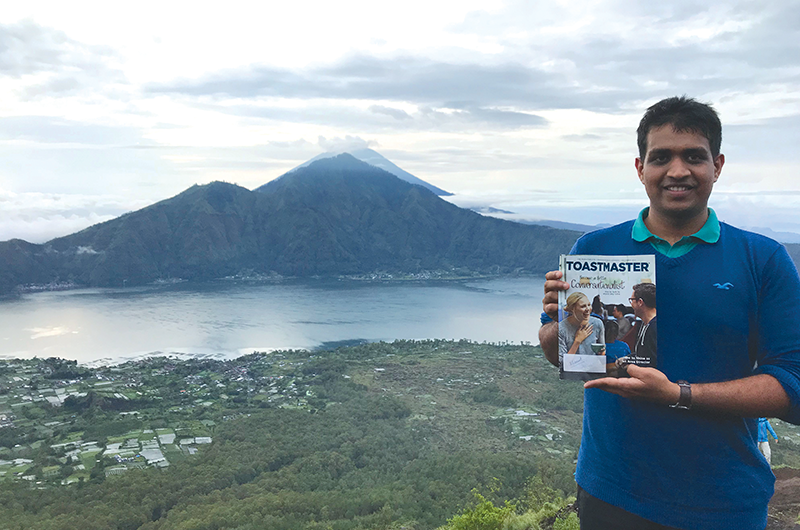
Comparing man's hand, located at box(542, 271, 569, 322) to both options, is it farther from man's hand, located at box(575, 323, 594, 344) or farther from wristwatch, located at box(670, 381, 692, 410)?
wristwatch, located at box(670, 381, 692, 410)

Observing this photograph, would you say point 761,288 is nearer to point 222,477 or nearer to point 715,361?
point 715,361

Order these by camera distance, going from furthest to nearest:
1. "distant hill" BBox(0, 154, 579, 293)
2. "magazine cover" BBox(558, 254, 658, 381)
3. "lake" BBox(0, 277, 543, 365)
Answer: "distant hill" BBox(0, 154, 579, 293) < "lake" BBox(0, 277, 543, 365) < "magazine cover" BBox(558, 254, 658, 381)

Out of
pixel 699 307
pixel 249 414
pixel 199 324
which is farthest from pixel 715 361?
pixel 199 324

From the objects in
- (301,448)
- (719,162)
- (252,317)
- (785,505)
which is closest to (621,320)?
(719,162)

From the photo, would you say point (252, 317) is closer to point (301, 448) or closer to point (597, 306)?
point (301, 448)

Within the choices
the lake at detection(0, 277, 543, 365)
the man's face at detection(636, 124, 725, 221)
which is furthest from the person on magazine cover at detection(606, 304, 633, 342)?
the lake at detection(0, 277, 543, 365)

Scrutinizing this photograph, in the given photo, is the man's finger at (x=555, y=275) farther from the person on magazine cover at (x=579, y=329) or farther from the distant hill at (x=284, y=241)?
the distant hill at (x=284, y=241)
